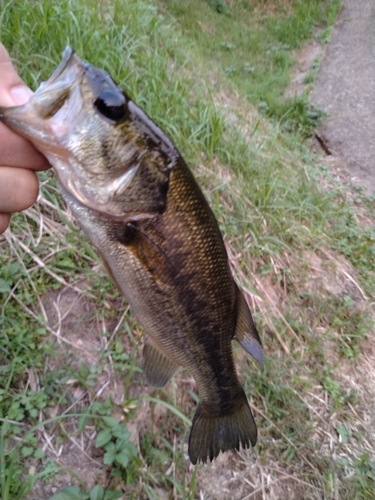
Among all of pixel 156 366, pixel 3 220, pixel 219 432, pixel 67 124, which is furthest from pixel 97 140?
pixel 219 432

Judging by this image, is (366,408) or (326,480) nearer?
(326,480)

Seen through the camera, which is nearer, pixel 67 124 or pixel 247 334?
pixel 67 124

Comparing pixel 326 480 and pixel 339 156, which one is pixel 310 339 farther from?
pixel 339 156

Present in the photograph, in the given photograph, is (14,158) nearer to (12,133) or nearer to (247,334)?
(12,133)

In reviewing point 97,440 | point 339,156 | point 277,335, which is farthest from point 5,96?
point 339,156

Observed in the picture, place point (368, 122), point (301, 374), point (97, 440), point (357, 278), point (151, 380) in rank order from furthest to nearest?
point (368, 122) < point (357, 278) < point (301, 374) < point (97, 440) < point (151, 380)

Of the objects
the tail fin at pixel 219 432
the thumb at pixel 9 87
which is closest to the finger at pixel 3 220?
the thumb at pixel 9 87
